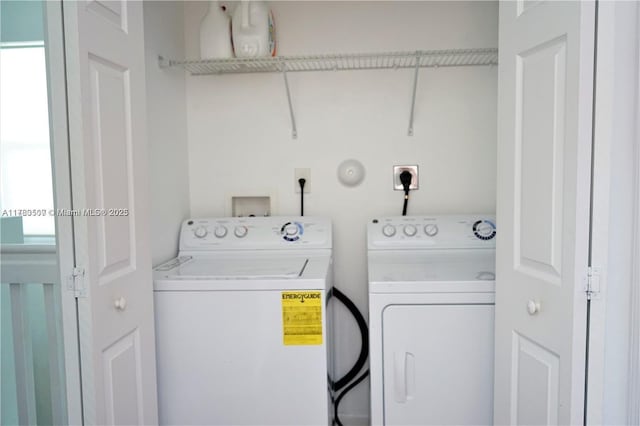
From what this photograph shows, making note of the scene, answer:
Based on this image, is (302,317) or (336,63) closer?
(302,317)

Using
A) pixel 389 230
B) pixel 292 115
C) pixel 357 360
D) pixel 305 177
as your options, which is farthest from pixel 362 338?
pixel 292 115

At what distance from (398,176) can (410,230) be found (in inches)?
13.6

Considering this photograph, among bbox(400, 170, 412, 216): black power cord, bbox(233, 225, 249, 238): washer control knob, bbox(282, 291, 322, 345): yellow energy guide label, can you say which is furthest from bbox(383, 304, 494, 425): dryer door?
bbox(233, 225, 249, 238): washer control knob

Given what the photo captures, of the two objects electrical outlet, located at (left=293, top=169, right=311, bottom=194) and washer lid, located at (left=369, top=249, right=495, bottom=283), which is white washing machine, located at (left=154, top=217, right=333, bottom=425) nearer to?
washer lid, located at (left=369, top=249, right=495, bottom=283)

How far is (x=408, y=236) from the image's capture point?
2082mm

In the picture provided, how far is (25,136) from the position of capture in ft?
4.06

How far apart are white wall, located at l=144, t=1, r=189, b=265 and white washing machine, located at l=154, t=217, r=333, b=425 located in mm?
429

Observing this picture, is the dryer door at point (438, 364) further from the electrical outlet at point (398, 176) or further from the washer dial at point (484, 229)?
the electrical outlet at point (398, 176)

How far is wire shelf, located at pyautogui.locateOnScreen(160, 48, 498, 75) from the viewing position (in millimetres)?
2029

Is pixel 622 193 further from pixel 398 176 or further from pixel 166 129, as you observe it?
pixel 166 129

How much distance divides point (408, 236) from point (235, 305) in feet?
3.13

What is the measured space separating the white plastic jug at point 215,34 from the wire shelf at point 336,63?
6 cm

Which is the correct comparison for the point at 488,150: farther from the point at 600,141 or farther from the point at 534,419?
the point at 534,419

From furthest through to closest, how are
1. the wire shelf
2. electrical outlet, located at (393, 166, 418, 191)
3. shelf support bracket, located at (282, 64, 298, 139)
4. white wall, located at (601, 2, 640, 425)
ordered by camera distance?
electrical outlet, located at (393, 166, 418, 191)
shelf support bracket, located at (282, 64, 298, 139)
the wire shelf
white wall, located at (601, 2, 640, 425)
